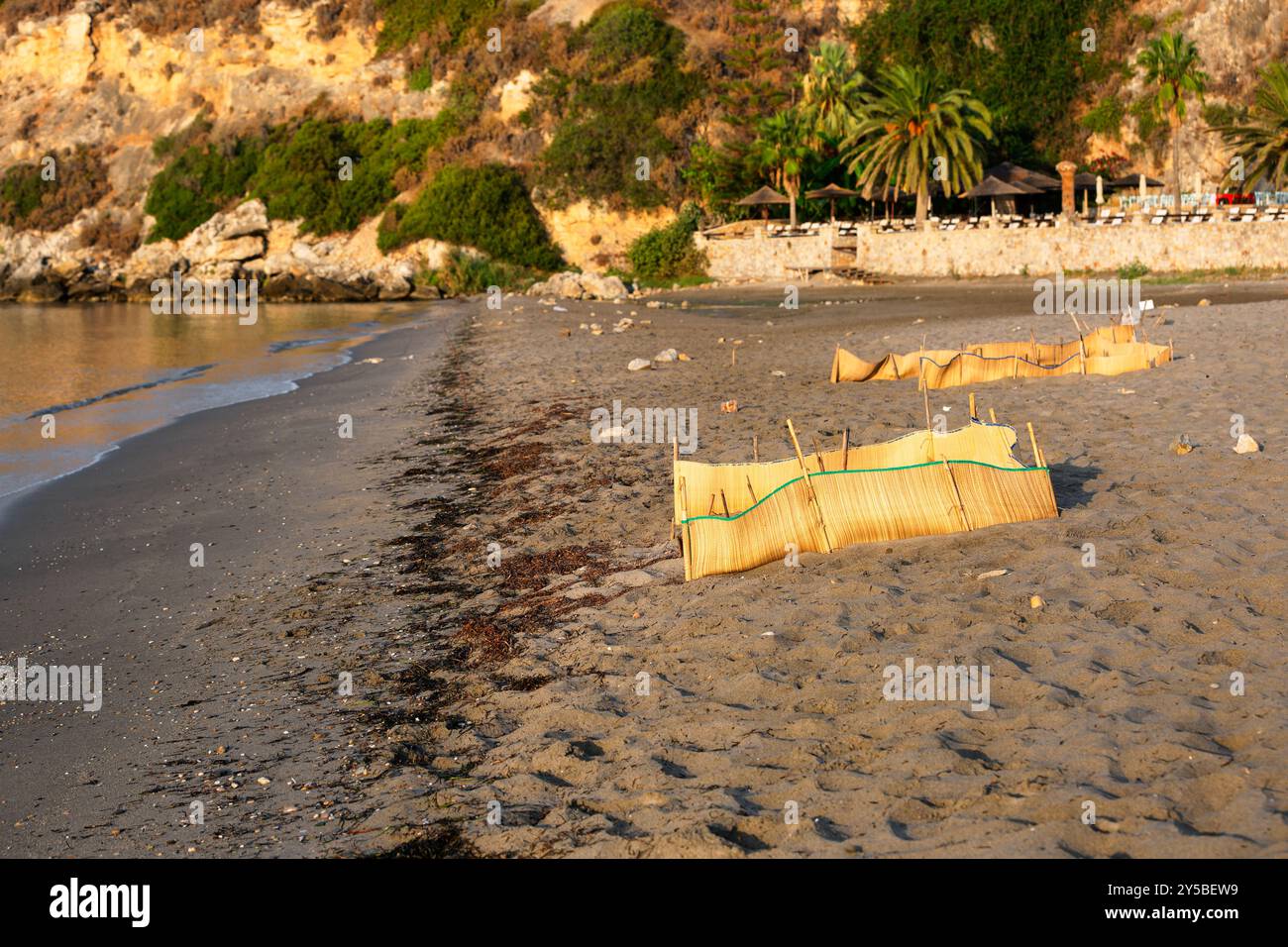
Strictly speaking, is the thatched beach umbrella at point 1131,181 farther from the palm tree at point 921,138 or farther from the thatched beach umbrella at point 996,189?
the palm tree at point 921,138

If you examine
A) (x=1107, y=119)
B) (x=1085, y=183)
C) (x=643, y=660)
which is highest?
(x=1107, y=119)

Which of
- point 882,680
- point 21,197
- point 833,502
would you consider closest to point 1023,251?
point 833,502

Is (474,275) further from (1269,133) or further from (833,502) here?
(833,502)

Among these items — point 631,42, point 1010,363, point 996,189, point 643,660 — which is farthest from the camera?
point 631,42

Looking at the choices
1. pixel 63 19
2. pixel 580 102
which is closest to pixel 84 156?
pixel 63 19

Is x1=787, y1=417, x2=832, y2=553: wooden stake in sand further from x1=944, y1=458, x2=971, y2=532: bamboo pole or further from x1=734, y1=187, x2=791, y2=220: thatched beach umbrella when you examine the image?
x1=734, y1=187, x2=791, y2=220: thatched beach umbrella

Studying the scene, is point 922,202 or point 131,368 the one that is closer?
point 131,368

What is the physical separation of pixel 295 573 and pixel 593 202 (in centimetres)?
4410

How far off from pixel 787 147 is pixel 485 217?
590 inches

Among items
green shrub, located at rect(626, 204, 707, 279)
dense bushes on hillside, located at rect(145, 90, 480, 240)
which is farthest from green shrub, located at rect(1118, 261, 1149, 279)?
dense bushes on hillside, located at rect(145, 90, 480, 240)

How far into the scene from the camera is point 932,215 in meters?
44.4

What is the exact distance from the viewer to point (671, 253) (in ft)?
150

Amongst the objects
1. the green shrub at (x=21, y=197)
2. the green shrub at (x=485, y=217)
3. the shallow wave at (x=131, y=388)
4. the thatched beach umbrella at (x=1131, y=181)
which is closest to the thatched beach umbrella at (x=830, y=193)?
the thatched beach umbrella at (x=1131, y=181)

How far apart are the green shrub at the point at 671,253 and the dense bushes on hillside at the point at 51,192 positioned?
36.2m
